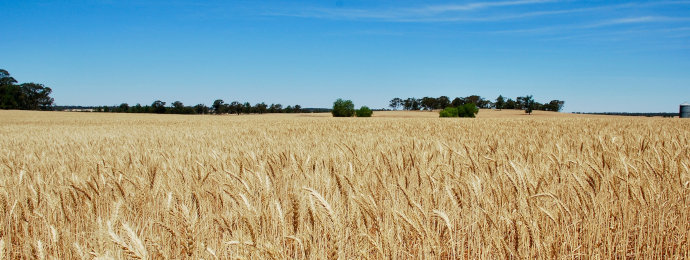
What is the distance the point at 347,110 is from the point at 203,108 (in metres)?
47.3

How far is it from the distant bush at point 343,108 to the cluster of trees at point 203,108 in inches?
1435

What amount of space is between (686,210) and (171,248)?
2.62 meters

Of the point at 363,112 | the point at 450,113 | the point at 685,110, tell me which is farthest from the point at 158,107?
the point at 685,110

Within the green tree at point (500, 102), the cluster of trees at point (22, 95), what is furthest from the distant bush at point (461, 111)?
the cluster of trees at point (22, 95)

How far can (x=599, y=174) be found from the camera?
2346mm

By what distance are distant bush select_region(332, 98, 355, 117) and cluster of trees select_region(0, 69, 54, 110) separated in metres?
64.4

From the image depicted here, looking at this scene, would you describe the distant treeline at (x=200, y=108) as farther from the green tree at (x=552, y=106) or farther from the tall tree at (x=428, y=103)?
the green tree at (x=552, y=106)

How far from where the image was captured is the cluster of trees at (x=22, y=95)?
73731 mm

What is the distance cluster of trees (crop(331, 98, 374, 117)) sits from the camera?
68.3 m

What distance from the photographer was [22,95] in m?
76.9

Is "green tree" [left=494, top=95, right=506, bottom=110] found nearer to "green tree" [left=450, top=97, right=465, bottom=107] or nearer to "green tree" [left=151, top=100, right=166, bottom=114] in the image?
"green tree" [left=450, top=97, right=465, bottom=107]

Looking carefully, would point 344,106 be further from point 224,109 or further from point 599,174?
point 599,174

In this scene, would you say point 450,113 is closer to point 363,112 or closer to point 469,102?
point 363,112

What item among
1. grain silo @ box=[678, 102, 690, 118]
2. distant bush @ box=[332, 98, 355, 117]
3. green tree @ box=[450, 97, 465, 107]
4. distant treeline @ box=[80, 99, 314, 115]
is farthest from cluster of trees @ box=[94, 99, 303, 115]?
grain silo @ box=[678, 102, 690, 118]
